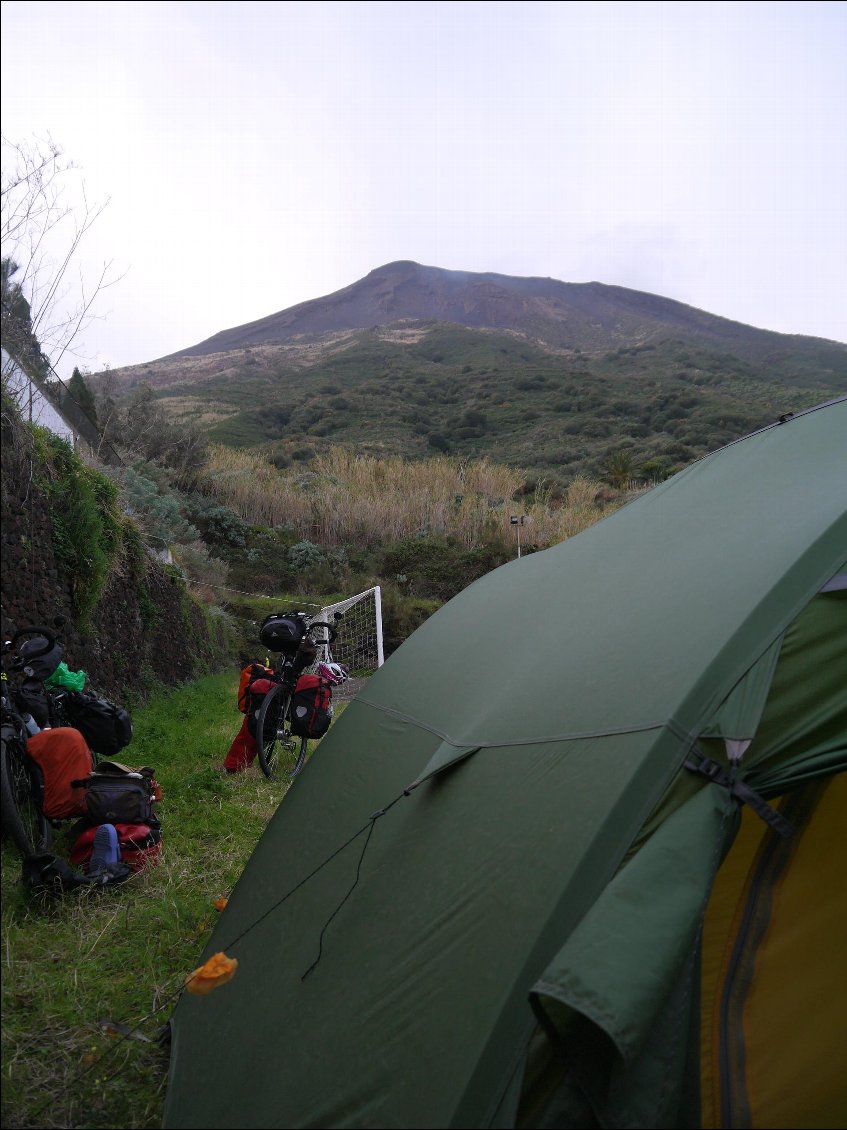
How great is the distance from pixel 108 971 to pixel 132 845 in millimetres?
745

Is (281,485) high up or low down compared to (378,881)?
up

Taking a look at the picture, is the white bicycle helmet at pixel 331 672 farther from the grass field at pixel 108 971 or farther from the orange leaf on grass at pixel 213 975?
the orange leaf on grass at pixel 213 975

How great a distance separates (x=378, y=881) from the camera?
2.30 meters

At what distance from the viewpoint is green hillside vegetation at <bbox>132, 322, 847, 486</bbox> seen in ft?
94.9

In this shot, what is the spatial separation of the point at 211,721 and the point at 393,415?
2995 cm

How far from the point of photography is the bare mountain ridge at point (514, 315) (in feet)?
211

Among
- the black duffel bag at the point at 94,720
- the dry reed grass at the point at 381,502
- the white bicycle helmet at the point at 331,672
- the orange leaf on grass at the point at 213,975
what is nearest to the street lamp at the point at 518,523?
the dry reed grass at the point at 381,502

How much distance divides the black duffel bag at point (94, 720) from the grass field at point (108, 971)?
497 millimetres

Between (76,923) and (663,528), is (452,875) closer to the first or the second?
(663,528)

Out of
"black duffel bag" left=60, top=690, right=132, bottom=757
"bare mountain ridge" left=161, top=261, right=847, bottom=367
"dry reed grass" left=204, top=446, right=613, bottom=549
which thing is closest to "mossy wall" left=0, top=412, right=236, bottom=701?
"black duffel bag" left=60, top=690, right=132, bottom=757

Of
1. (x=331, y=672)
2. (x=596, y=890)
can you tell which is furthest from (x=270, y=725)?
(x=596, y=890)

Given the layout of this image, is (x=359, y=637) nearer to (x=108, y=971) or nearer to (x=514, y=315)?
(x=108, y=971)

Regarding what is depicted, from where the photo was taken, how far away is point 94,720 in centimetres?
367

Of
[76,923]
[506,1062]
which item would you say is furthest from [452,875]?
[76,923]
